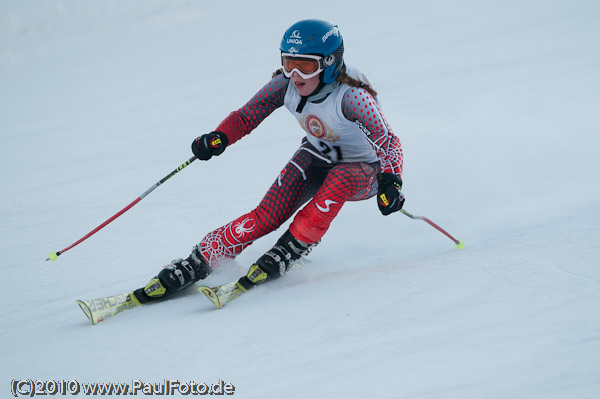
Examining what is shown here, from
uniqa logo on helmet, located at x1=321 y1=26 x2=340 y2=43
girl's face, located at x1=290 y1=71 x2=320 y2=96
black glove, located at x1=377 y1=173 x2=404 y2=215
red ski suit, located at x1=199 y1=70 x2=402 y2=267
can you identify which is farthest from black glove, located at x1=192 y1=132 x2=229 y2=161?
black glove, located at x1=377 y1=173 x2=404 y2=215

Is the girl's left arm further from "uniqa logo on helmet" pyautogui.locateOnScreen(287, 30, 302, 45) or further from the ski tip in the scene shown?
the ski tip

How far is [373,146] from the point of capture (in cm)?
308

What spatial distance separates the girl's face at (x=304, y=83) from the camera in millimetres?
3039

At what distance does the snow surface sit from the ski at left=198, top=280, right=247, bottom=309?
54 millimetres

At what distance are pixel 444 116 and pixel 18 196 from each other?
3.63 m

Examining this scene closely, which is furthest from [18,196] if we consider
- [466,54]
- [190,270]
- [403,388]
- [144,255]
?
[466,54]

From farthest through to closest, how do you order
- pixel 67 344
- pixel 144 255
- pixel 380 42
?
1. pixel 380 42
2. pixel 144 255
3. pixel 67 344

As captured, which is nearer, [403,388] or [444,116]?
[403,388]

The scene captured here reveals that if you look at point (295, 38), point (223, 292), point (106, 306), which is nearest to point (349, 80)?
point (295, 38)

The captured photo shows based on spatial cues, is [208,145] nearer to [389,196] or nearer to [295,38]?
[295,38]

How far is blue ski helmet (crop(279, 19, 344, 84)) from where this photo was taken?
2959 mm

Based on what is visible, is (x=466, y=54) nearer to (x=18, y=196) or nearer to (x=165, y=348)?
(x=18, y=196)

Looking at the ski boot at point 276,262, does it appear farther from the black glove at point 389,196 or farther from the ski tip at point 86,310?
the ski tip at point 86,310

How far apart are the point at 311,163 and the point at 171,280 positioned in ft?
2.97
